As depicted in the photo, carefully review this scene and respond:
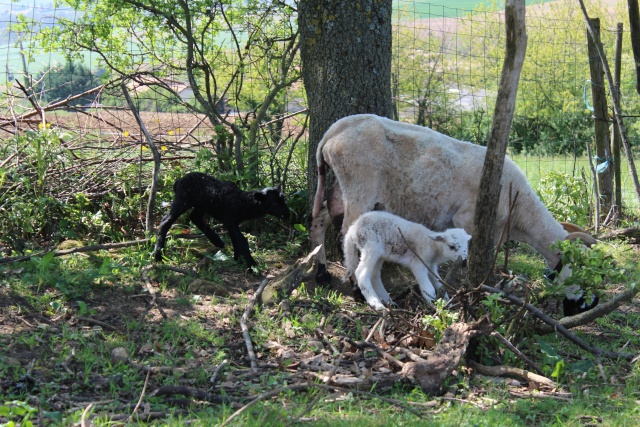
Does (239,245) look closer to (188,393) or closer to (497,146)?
(188,393)

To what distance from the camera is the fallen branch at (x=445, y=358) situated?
4.45 meters

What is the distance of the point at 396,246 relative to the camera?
6277mm

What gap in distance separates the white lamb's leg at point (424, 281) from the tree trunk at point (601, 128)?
467cm

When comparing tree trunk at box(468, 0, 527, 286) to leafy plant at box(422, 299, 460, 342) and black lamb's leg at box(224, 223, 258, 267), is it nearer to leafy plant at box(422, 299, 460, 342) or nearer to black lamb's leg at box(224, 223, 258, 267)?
leafy plant at box(422, 299, 460, 342)

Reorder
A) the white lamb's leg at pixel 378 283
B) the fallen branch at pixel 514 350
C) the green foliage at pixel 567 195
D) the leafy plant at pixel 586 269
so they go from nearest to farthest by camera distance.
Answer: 1. the fallen branch at pixel 514 350
2. the leafy plant at pixel 586 269
3. the white lamb's leg at pixel 378 283
4. the green foliage at pixel 567 195

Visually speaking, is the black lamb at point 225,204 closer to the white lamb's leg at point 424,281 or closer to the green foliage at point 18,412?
the white lamb's leg at point 424,281

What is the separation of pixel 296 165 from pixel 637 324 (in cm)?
487

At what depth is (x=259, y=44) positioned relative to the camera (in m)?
9.76

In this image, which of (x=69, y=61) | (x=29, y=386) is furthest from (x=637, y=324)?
(x=69, y=61)

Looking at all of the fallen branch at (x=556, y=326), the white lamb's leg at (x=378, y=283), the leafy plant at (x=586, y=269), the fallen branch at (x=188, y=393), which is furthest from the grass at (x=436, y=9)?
the fallen branch at (x=188, y=393)

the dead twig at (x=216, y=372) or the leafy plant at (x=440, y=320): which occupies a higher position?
the leafy plant at (x=440, y=320)

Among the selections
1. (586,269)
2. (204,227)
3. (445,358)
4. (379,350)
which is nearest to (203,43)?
(204,227)

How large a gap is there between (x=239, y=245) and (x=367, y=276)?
180cm

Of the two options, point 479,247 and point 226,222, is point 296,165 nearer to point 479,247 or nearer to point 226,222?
point 226,222
